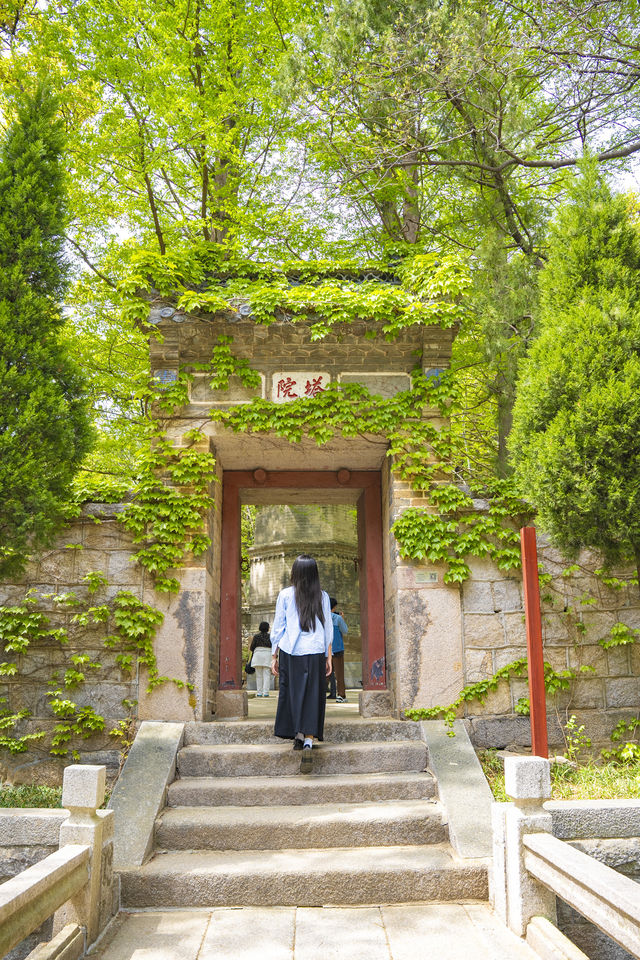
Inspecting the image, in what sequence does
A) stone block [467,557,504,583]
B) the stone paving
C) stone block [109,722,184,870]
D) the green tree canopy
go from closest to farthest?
1. the stone paving
2. stone block [109,722,184,870]
3. the green tree canopy
4. stone block [467,557,504,583]

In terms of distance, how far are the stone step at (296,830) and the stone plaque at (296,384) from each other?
3.57 metres

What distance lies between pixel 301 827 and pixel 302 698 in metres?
1.00

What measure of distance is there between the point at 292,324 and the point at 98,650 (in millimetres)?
3342

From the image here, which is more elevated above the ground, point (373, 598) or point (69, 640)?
point (373, 598)

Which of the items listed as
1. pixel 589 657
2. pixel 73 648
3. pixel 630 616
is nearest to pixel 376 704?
pixel 589 657

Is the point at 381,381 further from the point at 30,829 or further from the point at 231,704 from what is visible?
the point at 30,829

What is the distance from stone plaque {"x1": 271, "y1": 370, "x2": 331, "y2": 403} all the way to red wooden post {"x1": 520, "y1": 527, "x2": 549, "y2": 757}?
2.58 meters

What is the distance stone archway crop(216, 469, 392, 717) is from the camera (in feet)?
21.0

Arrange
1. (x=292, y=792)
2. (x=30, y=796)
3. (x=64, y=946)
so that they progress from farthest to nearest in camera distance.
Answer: (x=30, y=796) < (x=292, y=792) < (x=64, y=946)

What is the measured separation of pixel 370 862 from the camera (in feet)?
13.4

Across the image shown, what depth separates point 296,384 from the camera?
6.44 m

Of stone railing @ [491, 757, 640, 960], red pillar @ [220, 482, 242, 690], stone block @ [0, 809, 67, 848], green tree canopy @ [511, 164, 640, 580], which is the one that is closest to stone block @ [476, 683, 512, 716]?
green tree canopy @ [511, 164, 640, 580]

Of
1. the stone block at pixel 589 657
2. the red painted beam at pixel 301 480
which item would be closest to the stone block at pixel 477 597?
the stone block at pixel 589 657

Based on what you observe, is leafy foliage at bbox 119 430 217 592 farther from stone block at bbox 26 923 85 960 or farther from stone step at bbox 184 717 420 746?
stone block at bbox 26 923 85 960
